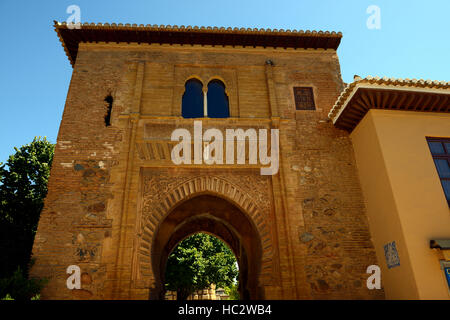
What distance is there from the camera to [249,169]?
7652mm

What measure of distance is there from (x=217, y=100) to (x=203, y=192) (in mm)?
2628

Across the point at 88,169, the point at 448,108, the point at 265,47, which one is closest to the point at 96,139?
the point at 88,169

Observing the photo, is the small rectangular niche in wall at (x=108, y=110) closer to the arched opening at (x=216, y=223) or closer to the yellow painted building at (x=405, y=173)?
the arched opening at (x=216, y=223)

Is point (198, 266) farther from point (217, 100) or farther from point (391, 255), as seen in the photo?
point (391, 255)

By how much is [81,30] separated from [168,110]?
11.2 ft

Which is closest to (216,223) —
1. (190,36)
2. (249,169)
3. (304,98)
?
(249,169)

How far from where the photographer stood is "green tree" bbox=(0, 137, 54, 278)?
36.1 ft

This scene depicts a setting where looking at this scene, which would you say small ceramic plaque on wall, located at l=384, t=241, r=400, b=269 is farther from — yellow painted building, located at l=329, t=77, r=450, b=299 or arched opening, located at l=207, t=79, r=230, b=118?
arched opening, located at l=207, t=79, r=230, b=118

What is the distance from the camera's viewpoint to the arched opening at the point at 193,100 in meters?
8.34

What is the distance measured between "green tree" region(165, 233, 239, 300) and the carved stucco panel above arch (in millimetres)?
10070

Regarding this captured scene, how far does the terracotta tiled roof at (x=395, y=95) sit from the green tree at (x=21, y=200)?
10968 mm

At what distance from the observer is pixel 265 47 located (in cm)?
925

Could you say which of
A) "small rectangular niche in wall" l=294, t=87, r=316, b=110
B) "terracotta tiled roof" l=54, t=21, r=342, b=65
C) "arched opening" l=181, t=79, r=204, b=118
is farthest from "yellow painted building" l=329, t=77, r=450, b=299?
"arched opening" l=181, t=79, r=204, b=118

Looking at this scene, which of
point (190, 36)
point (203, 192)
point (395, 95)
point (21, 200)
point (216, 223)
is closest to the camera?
point (395, 95)
